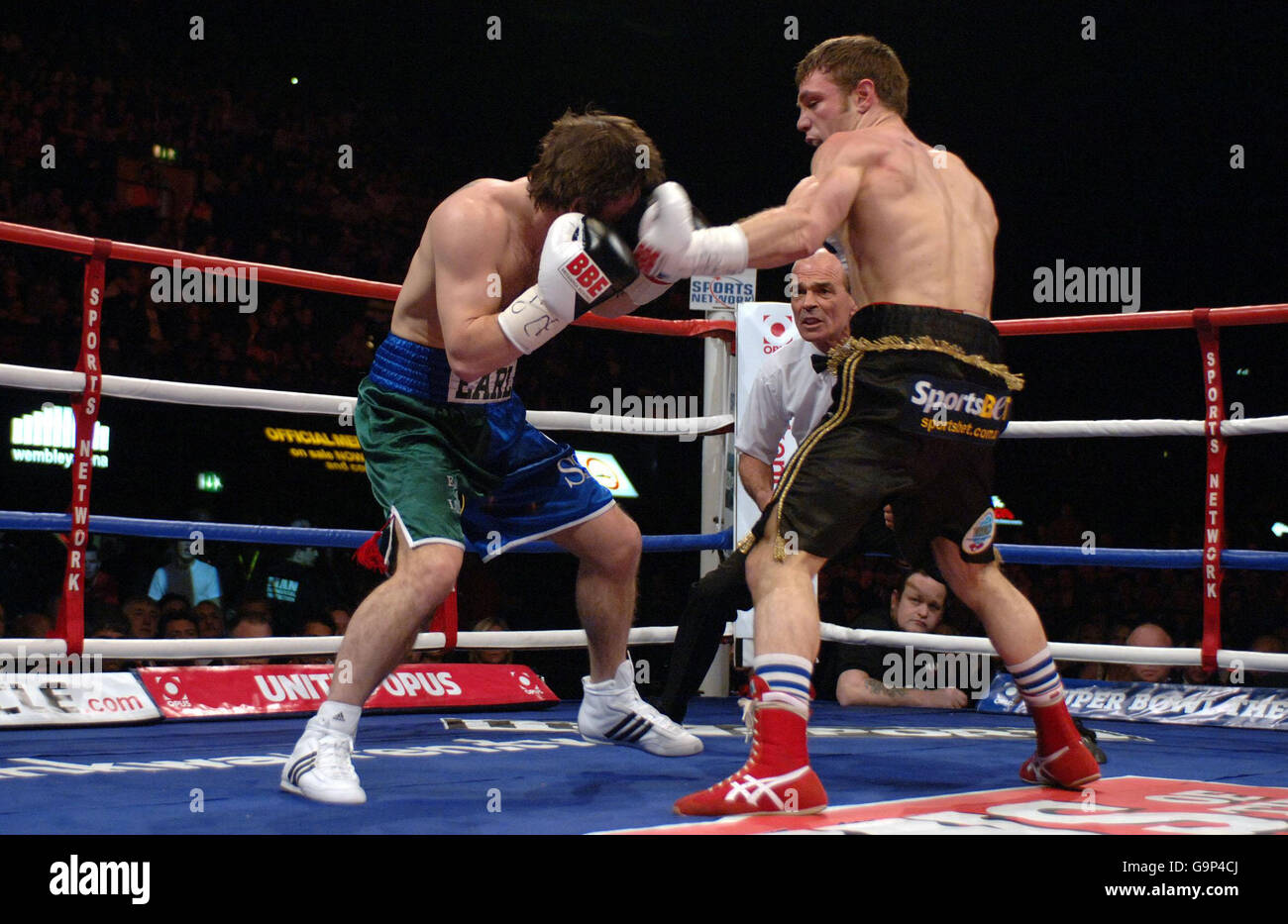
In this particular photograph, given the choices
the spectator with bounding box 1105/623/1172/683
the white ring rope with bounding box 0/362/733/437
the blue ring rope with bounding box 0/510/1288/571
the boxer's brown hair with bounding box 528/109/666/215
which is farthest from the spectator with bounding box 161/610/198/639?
the spectator with bounding box 1105/623/1172/683

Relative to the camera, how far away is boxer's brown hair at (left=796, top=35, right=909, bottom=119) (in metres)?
2.13

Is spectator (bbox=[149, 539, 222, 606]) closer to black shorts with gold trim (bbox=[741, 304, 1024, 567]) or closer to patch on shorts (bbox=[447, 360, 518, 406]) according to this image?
patch on shorts (bbox=[447, 360, 518, 406])

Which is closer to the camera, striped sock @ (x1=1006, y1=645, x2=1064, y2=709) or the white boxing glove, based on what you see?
the white boxing glove

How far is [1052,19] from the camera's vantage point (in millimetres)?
7035

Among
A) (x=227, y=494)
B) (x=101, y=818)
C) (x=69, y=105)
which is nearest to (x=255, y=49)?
(x=69, y=105)

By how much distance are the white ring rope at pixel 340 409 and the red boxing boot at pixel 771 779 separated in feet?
4.02

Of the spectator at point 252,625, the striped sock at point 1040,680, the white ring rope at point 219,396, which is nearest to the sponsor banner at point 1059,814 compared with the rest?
the striped sock at point 1040,680

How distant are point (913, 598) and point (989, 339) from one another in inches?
67.0

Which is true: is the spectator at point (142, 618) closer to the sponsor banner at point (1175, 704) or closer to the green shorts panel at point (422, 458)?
the green shorts panel at point (422, 458)

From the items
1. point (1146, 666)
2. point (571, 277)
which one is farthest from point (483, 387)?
point (1146, 666)

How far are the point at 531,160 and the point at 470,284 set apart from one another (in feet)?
23.6

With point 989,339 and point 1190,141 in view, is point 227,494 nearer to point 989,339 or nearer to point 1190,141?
point 989,339

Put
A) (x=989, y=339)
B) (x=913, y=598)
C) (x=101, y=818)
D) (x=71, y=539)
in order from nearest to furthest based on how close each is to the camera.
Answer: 1. (x=101, y=818)
2. (x=989, y=339)
3. (x=71, y=539)
4. (x=913, y=598)

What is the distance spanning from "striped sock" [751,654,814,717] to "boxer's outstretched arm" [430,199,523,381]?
621mm
